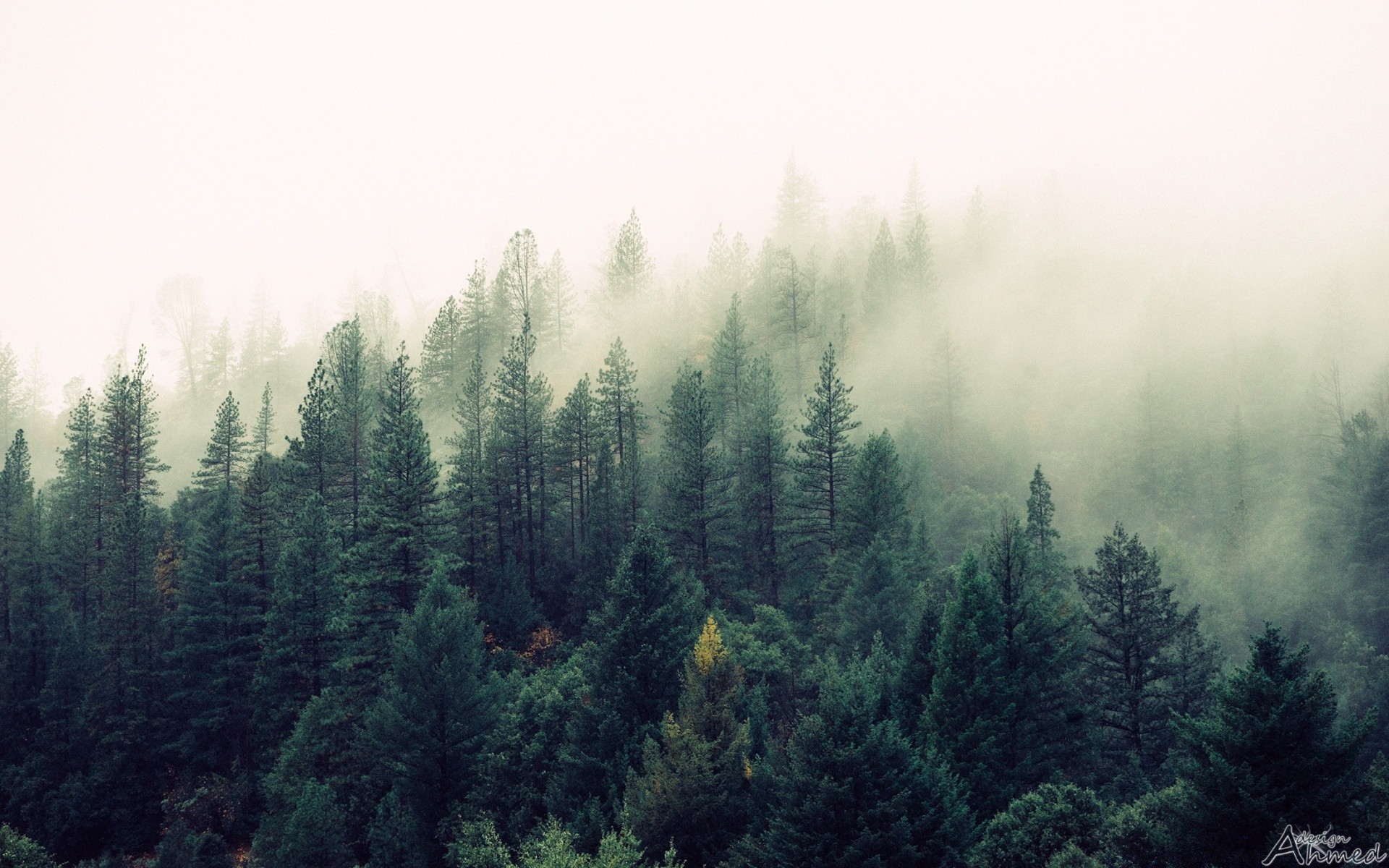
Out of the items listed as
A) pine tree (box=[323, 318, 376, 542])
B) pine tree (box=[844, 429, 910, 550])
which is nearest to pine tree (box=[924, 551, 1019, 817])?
pine tree (box=[844, 429, 910, 550])

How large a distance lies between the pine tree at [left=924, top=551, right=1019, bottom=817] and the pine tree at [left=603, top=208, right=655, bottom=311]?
6674cm

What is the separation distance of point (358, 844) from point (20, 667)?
101ft

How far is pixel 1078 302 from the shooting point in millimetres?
101125

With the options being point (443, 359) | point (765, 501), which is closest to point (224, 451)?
point (443, 359)

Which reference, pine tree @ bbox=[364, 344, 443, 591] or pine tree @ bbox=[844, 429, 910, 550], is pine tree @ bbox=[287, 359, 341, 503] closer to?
pine tree @ bbox=[364, 344, 443, 591]

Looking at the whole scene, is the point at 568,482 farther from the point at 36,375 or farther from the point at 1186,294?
the point at 36,375

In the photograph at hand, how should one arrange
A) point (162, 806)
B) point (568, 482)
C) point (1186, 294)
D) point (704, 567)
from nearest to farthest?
point (162, 806) < point (704, 567) < point (568, 482) < point (1186, 294)

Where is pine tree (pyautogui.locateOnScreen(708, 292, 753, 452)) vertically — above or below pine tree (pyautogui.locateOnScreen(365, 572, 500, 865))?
above

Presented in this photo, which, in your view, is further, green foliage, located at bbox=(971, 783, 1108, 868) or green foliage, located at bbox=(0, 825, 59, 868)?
green foliage, located at bbox=(0, 825, 59, 868)

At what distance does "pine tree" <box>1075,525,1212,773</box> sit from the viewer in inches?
1240

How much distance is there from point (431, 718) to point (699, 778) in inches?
529

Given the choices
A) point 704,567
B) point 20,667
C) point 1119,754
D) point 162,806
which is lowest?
point 162,806

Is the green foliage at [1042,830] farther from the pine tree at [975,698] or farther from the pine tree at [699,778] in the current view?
the pine tree at [699,778]

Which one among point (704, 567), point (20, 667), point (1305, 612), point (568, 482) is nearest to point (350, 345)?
point (568, 482)
